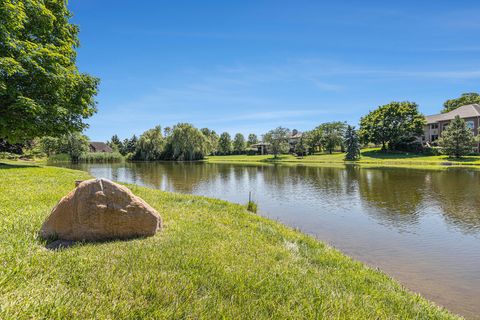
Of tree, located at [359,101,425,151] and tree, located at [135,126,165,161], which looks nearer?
tree, located at [359,101,425,151]

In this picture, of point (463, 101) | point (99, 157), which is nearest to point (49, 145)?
point (99, 157)

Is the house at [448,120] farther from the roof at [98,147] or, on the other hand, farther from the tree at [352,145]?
the roof at [98,147]

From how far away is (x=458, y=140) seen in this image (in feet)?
171

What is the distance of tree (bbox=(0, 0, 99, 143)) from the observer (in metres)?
12.8

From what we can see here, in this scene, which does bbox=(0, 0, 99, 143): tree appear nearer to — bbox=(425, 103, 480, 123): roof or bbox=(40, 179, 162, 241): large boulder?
bbox=(40, 179, 162, 241): large boulder

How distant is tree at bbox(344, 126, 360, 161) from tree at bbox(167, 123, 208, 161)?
3768cm

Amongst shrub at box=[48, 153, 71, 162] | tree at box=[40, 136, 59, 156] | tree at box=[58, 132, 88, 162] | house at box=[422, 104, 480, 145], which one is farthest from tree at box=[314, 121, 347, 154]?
tree at box=[40, 136, 59, 156]

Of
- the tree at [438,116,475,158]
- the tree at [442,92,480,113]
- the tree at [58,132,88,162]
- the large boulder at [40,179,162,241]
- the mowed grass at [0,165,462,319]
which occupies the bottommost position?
the mowed grass at [0,165,462,319]

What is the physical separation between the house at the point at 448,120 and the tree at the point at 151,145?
74173mm

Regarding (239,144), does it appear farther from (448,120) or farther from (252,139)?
(448,120)

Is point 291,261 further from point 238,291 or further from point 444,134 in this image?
point 444,134

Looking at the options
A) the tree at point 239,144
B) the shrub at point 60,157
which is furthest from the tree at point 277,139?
the shrub at point 60,157

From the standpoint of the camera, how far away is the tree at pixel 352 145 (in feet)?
218

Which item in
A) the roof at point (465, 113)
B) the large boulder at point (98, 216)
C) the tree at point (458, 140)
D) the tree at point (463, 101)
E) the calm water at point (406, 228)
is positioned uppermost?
the tree at point (463, 101)
